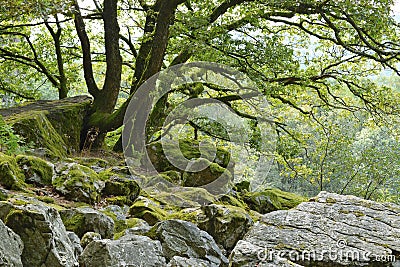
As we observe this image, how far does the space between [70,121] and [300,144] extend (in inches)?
316

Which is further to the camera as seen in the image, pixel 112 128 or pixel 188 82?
pixel 188 82

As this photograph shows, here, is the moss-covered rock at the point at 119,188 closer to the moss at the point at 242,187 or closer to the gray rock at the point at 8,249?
the gray rock at the point at 8,249

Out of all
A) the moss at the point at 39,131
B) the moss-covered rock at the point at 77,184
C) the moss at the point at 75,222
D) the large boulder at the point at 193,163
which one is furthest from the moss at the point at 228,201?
the moss at the point at 75,222

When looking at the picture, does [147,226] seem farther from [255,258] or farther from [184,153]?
[184,153]

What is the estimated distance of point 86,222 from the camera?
4578mm

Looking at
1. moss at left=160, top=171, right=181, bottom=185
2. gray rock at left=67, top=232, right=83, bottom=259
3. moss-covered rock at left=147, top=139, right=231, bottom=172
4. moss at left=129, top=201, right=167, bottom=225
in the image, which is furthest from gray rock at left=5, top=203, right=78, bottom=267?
moss-covered rock at left=147, top=139, right=231, bottom=172

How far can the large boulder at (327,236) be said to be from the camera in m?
2.98

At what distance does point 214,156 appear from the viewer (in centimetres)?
1198

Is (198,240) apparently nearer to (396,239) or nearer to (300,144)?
(396,239)

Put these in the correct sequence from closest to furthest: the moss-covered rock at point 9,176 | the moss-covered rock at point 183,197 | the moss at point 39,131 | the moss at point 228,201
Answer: the moss-covered rock at point 9,176 → the moss-covered rock at point 183,197 → the moss at point 39,131 → the moss at point 228,201

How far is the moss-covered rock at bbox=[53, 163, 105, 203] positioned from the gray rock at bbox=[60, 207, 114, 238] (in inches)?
55.5

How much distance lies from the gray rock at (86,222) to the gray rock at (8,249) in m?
1.58

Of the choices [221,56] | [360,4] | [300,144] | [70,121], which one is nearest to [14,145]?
[70,121]

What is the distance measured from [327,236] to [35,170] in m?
4.61
